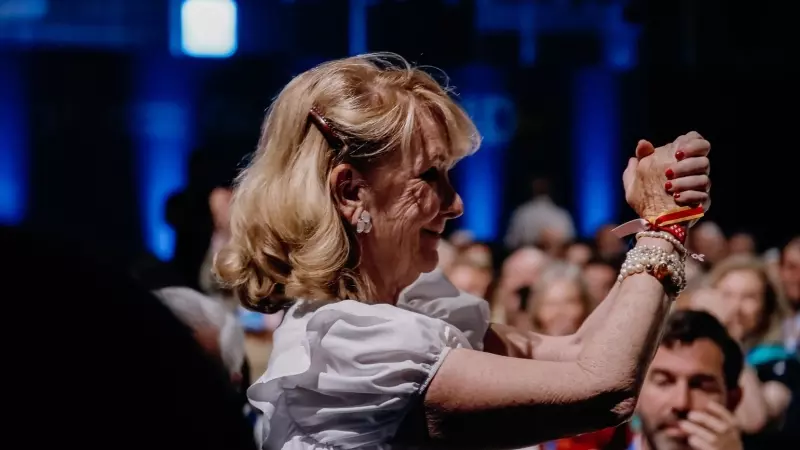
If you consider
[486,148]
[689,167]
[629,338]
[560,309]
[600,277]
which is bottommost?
[486,148]

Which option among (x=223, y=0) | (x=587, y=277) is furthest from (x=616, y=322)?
(x=223, y=0)

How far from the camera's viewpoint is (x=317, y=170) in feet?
5.59

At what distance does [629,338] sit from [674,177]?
278 mm

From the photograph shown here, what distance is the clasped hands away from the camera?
64.4 inches

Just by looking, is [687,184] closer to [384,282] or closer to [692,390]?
[384,282]

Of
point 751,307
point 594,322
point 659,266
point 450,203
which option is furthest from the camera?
point 751,307

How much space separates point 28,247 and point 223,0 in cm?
965

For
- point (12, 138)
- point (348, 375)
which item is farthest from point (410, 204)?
point (12, 138)

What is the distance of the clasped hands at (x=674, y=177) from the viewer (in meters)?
1.63

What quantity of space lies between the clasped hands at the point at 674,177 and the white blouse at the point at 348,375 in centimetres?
35

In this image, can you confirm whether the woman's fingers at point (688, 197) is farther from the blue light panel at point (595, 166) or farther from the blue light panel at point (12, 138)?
the blue light panel at point (595, 166)

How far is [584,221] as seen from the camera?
12.0m

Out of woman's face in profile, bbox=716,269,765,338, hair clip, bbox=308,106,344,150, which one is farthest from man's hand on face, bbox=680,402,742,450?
woman's face in profile, bbox=716,269,765,338

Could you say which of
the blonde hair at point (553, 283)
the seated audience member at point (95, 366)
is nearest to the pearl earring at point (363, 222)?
the seated audience member at point (95, 366)
